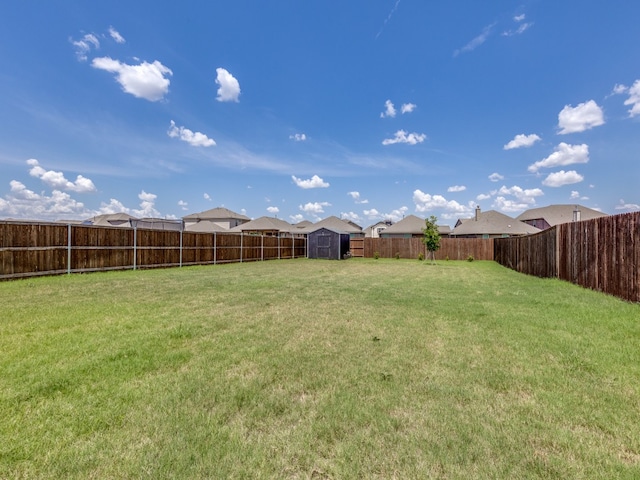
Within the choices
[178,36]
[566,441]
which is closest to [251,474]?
[566,441]

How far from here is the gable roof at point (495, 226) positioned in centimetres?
3845

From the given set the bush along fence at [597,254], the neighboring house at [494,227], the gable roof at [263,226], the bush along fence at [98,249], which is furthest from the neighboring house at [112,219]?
the bush along fence at [597,254]

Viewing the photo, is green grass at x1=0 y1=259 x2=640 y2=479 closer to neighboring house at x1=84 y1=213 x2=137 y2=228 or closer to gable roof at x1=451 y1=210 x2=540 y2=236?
gable roof at x1=451 y1=210 x2=540 y2=236

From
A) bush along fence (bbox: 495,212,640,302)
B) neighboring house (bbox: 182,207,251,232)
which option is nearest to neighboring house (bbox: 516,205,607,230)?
bush along fence (bbox: 495,212,640,302)

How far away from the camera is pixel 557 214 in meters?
45.0

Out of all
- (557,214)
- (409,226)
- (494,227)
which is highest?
(557,214)

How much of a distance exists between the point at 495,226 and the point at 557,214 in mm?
13952

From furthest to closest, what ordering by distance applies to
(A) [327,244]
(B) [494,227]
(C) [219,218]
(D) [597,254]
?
(C) [219,218], (B) [494,227], (A) [327,244], (D) [597,254]

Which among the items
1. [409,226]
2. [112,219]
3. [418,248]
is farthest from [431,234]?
[112,219]

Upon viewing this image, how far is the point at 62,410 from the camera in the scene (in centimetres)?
230

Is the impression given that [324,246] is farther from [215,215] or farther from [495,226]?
[215,215]

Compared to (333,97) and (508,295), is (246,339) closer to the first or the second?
(508,295)

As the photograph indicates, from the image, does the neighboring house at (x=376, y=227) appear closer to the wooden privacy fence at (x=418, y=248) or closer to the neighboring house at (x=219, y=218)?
the neighboring house at (x=219, y=218)

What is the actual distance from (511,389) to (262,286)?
7126mm
